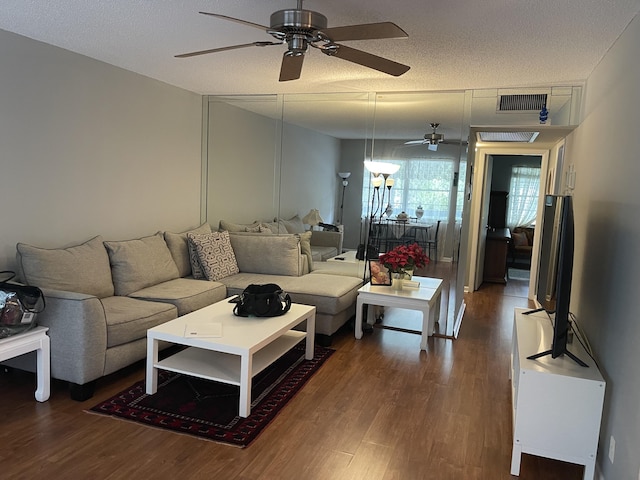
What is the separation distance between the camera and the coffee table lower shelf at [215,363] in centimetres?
287

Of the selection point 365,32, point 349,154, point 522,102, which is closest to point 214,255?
point 349,154

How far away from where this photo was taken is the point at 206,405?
2.93 metres

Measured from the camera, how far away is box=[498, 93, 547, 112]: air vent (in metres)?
4.21

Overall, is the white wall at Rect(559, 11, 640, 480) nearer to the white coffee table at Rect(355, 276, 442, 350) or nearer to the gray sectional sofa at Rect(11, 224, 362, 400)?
the white coffee table at Rect(355, 276, 442, 350)

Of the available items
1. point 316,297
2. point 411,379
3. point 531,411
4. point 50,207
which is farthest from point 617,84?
point 50,207

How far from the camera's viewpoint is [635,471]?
178 cm

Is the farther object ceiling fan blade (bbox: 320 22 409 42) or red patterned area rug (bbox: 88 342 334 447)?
red patterned area rug (bbox: 88 342 334 447)

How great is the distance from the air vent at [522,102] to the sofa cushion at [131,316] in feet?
11.1

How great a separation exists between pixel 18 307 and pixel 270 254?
2499 mm

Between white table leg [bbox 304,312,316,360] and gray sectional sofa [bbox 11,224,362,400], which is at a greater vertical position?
gray sectional sofa [bbox 11,224,362,400]

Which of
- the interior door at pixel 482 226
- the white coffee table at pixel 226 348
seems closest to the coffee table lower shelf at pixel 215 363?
the white coffee table at pixel 226 348

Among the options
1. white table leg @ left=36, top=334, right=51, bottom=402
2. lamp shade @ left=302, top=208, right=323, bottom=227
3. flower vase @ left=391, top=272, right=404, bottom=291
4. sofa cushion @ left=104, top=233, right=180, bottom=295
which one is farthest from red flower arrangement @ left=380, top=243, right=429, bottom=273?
white table leg @ left=36, top=334, right=51, bottom=402

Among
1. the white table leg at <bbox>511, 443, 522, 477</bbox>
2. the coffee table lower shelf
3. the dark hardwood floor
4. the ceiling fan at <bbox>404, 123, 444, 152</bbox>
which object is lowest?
the dark hardwood floor

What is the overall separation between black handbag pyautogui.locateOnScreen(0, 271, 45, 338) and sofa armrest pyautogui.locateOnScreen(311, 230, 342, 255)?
292 centimetres
